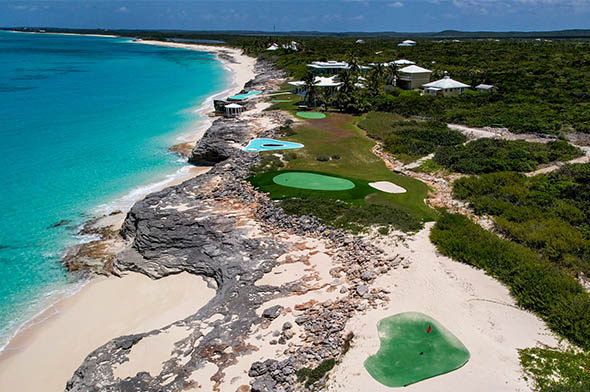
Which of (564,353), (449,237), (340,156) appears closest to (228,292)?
(449,237)

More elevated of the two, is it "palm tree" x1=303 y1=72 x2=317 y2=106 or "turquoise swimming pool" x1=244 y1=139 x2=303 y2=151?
"palm tree" x1=303 y1=72 x2=317 y2=106

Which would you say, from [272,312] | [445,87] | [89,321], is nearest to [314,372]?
[272,312]

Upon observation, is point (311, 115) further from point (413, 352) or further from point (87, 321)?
point (413, 352)

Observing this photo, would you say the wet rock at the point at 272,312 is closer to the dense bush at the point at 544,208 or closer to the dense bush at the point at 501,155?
the dense bush at the point at 544,208

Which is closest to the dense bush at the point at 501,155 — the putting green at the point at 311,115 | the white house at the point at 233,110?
the putting green at the point at 311,115

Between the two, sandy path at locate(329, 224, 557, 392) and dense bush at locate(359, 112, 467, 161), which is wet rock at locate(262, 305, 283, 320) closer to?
sandy path at locate(329, 224, 557, 392)

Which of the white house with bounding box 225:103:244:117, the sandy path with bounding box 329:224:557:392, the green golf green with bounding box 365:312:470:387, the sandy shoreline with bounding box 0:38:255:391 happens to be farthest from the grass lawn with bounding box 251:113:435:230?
the white house with bounding box 225:103:244:117
